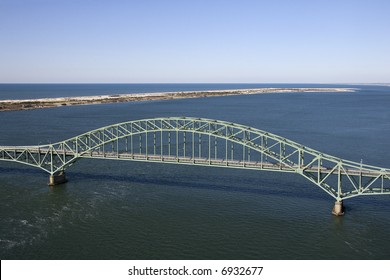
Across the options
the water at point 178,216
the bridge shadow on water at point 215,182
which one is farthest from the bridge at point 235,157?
the water at point 178,216

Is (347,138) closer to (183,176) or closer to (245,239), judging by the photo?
(183,176)

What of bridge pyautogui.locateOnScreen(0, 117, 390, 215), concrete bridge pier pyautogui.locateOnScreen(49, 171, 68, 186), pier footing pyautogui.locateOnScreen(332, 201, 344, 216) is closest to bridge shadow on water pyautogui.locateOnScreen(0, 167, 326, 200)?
concrete bridge pier pyautogui.locateOnScreen(49, 171, 68, 186)

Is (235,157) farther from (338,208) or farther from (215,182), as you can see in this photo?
(338,208)

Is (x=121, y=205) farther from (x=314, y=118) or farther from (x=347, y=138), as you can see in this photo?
(x=314, y=118)

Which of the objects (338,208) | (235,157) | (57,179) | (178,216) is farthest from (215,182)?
(57,179)

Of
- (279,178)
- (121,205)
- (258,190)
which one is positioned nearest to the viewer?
(121,205)

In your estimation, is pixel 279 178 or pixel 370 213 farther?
pixel 279 178

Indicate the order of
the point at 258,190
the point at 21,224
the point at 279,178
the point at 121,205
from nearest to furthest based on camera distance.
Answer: the point at 21,224 < the point at 121,205 < the point at 258,190 < the point at 279,178

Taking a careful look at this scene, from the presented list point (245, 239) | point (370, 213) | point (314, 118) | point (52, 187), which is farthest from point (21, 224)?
point (314, 118)
